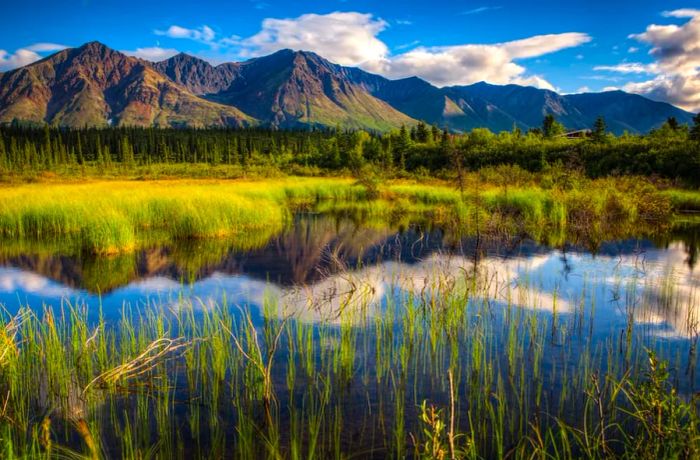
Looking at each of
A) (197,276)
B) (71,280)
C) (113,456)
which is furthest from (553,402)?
(71,280)

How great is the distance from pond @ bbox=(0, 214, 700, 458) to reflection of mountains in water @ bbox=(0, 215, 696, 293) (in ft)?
0.44

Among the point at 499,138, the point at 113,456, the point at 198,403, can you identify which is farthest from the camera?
the point at 499,138

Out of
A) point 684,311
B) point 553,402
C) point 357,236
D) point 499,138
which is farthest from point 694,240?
point 499,138

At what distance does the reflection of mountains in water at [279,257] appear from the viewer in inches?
522

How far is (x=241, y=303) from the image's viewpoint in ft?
34.9

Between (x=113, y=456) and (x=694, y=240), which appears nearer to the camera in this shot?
(x=113, y=456)

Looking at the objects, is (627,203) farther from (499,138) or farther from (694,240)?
(499,138)

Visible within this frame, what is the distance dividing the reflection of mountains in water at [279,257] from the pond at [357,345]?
13cm

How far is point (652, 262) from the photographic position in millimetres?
14625

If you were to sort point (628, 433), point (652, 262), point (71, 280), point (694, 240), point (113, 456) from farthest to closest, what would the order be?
point (694, 240) < point (652, 262) < point (71, 280) < point (628, 433) < point (113, 456)

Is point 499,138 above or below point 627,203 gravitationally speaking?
above

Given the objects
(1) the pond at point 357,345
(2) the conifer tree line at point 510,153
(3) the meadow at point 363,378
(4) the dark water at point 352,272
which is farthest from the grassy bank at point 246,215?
(3) the meadow at point 363,378

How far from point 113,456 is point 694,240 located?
67.9 feet

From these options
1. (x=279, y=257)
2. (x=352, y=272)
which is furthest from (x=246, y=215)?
(x=352, y=272)
